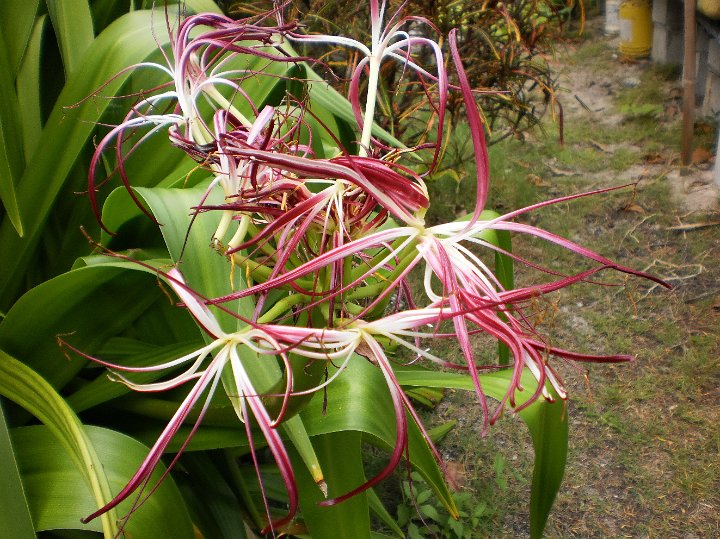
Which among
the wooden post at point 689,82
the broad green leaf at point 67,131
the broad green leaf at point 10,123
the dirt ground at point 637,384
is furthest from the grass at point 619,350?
the broad green leaf at point 10,123

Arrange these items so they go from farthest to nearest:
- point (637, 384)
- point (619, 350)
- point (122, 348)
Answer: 1. point (619, 350)
2. point (637, 384)
3. point (122, 348)

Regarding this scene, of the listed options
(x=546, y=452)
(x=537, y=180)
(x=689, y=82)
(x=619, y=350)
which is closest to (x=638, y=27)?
(x=689, y=82)

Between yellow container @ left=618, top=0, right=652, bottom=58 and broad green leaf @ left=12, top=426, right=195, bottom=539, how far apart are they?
3552 mm

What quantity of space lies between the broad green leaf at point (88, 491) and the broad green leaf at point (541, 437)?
331mm

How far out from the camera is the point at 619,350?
6.44ft

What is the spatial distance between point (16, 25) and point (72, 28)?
87 mm

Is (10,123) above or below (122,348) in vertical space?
above

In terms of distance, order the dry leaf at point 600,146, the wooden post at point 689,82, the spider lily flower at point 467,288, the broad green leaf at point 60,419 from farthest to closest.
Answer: the dry leaf at point 600,146 < the wooden post at point 689,82 < the broad green leaf at point 60,419 < the spider lily flower at point 467,288

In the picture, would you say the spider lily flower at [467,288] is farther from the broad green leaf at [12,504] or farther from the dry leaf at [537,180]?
the dry leaf at [537,180]

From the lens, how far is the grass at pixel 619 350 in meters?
1.54

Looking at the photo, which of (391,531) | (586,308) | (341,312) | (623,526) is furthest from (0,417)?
(586,308)

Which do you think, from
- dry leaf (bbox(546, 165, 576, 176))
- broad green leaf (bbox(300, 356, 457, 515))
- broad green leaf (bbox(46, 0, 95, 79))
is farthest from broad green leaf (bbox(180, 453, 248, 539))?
dry leaf (bbox(546, 165, 576, 176))

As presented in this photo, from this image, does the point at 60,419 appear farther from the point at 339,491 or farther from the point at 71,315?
the point at 339,491

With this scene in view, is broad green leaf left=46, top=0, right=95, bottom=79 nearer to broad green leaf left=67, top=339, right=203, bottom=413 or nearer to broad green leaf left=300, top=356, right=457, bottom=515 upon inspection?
broad green leaf left=67, top=339, right=203, bottom=413
